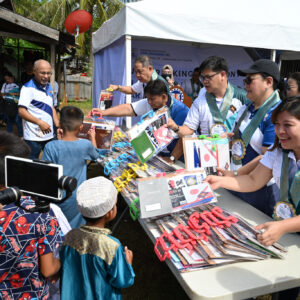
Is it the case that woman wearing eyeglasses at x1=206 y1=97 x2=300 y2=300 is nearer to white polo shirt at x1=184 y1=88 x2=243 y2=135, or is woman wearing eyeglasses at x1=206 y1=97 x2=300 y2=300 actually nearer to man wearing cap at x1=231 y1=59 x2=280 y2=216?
man wearing cap at x1=231 y1=59 x2=280 y2=216

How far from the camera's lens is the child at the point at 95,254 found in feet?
3.83

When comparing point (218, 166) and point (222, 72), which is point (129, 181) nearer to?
point (218, 166)

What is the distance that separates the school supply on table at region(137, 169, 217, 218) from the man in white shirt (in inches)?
92.2

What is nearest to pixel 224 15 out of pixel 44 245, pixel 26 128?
pixel 26 128

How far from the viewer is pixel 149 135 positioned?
201 centimetres

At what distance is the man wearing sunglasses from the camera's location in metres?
2.31

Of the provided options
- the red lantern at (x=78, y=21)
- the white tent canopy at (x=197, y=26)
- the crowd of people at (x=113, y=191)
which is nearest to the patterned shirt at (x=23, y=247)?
the crowd of people at (x=113, y=191)

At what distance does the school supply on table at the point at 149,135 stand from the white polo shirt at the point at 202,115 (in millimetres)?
432

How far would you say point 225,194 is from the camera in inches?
74.1

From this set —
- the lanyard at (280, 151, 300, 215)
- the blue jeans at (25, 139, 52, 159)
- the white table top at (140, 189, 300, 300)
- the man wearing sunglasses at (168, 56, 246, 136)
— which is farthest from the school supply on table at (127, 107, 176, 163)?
the blue jeans at (25, 139, 52, 159)

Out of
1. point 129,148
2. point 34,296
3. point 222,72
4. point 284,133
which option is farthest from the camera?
Answer: point 129,148

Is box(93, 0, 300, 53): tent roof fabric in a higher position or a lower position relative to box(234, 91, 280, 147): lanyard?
higher

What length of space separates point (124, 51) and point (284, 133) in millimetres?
3416

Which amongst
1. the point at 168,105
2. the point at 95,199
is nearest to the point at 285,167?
the point at 95,199
